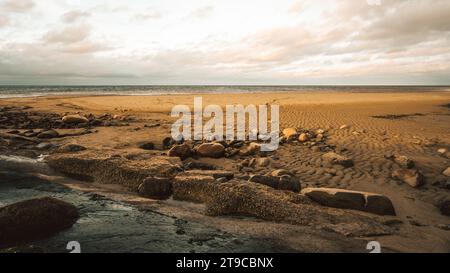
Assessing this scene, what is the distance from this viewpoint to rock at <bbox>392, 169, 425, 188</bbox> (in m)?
5.92

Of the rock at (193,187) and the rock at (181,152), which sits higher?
the rock at (181,152)

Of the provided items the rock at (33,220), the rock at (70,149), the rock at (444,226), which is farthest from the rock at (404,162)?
the rock at (70,149)

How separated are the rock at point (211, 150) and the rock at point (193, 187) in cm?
220

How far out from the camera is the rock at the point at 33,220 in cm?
366

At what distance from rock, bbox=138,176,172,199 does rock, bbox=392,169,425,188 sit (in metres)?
4.44

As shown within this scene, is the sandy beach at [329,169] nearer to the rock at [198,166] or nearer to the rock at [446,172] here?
the rock at [446,172]

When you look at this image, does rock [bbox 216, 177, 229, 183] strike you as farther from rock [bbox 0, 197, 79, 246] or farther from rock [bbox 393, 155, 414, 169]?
rock [bbox 393, 155, 414, 169]

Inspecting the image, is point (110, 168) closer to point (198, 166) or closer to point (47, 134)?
point (198, 166)

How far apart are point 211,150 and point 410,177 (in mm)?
4245

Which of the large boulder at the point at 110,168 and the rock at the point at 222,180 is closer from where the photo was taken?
the rock at the point at 222,180

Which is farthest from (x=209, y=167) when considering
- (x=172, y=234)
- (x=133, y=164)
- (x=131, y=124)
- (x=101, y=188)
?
(x=131, y=124)

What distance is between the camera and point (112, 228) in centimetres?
401

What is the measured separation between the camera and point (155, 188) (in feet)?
17.4
